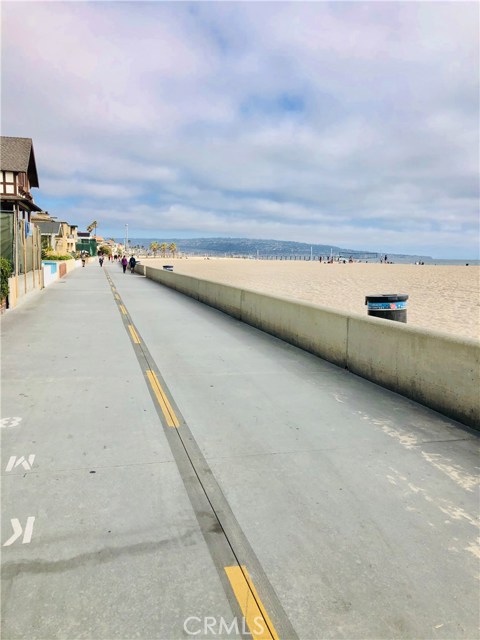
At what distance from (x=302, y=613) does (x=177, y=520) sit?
120 centimetres

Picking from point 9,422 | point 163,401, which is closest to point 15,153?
point 163,401

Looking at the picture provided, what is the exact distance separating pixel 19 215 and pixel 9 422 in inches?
1317

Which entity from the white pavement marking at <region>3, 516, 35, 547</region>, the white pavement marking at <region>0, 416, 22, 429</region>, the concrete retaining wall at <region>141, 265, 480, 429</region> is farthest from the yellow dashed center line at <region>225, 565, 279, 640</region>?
the concrete retaining wall at <region>141, 265, 480, 429</region>

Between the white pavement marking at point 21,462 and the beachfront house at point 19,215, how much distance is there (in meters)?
12.9

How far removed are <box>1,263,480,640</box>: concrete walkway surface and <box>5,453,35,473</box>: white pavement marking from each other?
2 centimetres

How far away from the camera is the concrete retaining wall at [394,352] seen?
5.74 metres

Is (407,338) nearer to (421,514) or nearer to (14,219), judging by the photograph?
(421,514)

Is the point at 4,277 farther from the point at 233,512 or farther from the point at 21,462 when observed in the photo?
the point at 233,512

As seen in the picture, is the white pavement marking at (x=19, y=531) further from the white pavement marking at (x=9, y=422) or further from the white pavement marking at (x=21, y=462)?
the white pavement marking at (x=9, y=422)

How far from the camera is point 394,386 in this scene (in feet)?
23.2

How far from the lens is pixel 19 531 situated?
3.38 m

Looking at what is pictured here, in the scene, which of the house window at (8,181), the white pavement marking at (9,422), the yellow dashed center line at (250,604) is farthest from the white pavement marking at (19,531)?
the house window at (8,181)

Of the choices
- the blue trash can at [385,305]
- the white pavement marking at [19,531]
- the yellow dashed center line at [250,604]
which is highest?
the blue trash can at [385,305]

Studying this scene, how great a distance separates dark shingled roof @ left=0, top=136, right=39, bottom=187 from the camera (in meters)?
41.6
